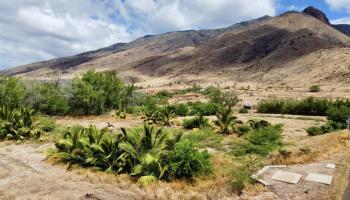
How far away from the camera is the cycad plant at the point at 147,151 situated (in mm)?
13234

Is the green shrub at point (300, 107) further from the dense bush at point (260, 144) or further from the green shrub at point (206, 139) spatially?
the green shrub at point (206, 139)

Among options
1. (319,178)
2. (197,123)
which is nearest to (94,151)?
(319,178)

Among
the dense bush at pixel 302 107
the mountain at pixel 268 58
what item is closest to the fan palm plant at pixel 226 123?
the dense bush at pixel 302 107

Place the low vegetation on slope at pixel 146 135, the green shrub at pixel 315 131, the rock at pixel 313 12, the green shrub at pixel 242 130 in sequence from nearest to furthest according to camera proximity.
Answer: the low vegetation on slope at pixel 146 135 → the green shrub at pixel 315 131 → the green shrub at pixel 242 130 → the rock at pixel 313 12

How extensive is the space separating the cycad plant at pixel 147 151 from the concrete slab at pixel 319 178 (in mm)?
4596

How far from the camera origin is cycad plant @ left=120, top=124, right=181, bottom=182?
13.2 m

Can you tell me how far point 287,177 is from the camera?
12.1 meters

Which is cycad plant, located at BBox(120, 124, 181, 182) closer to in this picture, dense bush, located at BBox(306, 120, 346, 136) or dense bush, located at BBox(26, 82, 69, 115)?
dense bush, located at BBox(306, 120, 346, 136)

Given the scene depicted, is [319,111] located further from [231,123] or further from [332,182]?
[332,182]

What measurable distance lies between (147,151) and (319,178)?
6180mm

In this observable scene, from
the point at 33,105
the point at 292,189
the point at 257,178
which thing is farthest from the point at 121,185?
the point at 33,105

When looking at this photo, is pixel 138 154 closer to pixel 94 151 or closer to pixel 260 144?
pixel 94 151

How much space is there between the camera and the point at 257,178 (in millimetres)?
11883

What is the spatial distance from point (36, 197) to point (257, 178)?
259 inches
